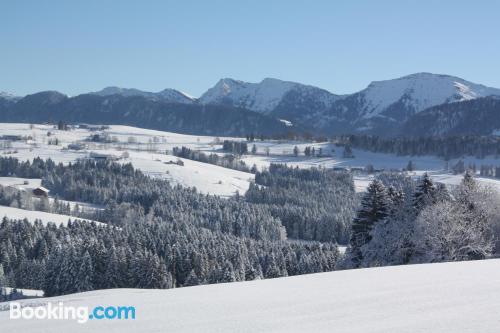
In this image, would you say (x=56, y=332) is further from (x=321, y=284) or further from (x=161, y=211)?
(x=161, y=211)

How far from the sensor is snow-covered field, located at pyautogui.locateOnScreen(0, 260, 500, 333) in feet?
61.5

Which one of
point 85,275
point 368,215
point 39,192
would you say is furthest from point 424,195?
point 39,192

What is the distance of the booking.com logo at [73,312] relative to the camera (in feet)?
76.4

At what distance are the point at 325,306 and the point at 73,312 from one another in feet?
37.8

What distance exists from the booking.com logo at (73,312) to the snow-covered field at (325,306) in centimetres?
52

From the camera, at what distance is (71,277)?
79312 millimetres

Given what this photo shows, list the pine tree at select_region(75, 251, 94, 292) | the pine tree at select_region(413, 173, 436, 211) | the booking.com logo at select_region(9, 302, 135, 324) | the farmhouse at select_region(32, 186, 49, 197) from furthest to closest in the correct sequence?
the farmhouse at select_region(32, 186, 49, 197) < the pine tree at select_region(75, 251, 94, 292) < the pine tree at select_region(413, 173, 436, 211) < the booking.com logo at select_region(9, 302, 135, 324)

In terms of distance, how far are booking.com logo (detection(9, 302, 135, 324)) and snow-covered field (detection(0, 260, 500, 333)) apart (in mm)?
520

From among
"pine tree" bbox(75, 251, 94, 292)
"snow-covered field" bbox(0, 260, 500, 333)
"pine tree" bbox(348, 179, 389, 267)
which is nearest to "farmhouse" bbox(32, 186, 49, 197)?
"pine tree" bbox(75, 251, 94, 292)

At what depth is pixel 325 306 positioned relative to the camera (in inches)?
871

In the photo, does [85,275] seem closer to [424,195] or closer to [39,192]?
[424,195]

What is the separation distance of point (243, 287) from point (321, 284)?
4.33m

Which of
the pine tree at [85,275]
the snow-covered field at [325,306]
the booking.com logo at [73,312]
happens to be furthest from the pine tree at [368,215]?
the pine tree at [85,275]

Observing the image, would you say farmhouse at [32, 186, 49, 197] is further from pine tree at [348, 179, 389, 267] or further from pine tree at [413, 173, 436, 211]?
pine tree at [413, 173, 436, 211]
